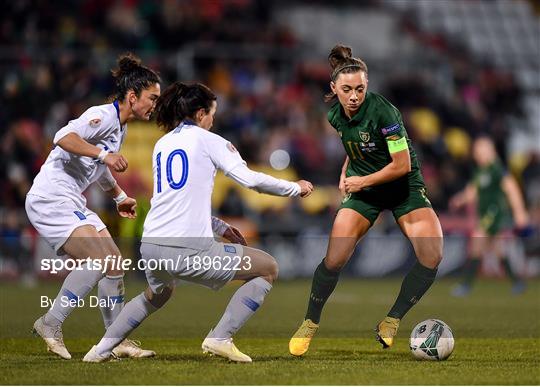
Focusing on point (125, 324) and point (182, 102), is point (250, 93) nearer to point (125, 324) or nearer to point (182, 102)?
point (182, 102)

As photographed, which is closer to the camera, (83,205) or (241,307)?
(241,307)

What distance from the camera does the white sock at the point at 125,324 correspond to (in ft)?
22.9

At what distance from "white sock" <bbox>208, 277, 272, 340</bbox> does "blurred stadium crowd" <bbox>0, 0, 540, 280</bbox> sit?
1027 cm

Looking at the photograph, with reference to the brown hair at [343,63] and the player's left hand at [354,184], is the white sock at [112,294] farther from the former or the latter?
the brown hair at [343,63]

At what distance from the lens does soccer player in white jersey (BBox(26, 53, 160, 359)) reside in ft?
25.1

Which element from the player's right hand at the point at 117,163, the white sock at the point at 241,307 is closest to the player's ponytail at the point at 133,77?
the player's right hand at the point at 117,163

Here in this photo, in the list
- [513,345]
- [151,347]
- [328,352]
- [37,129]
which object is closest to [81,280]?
[151,347]

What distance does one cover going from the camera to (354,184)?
7.77 metres

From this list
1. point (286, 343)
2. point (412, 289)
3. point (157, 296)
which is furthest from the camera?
point (286, 343)

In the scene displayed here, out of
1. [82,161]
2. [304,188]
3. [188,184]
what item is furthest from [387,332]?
[82,161]

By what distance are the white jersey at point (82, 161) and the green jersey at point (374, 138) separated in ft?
5.54

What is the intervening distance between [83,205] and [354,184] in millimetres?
2040

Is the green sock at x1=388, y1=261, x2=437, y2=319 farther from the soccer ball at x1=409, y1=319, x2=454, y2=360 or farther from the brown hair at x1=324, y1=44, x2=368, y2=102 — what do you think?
the brown hair at x1=324, y1=44, x2=368, y2=102

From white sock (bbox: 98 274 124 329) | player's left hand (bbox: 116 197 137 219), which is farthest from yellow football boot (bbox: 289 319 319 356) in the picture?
player's left hand (bbox: 116 197 137 219)
